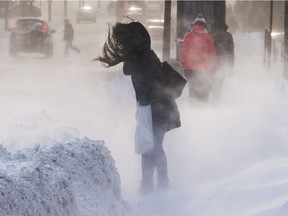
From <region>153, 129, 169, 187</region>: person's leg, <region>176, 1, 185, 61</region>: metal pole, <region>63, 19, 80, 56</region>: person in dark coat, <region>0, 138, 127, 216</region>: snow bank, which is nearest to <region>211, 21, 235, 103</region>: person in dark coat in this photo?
<region>153, 129, 169, 187</region>: person's leg

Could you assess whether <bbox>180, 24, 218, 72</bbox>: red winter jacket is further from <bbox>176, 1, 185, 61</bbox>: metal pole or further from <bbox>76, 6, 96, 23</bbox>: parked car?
<bbox>76, 6, 96, 23</bbox>: parked car

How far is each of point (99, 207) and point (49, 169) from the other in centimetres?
71

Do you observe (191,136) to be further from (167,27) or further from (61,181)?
(167,27)

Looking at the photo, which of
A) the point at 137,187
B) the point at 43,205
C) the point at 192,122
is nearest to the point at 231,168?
the point at 137,187

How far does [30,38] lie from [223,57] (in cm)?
1808

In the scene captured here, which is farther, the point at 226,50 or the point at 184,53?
the point at 226,50

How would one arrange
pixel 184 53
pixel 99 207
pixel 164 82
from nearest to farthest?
pixel 99 207 → pixel 164 82 → pixel 184 53

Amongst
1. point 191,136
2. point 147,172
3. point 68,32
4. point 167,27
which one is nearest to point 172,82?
point 147,172

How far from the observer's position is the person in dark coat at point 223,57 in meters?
13.4

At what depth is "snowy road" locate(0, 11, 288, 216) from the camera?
6.73 metres

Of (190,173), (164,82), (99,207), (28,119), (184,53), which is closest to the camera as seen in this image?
(99,207)

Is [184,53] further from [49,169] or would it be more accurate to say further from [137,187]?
[49,169]

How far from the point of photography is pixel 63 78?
853 inches

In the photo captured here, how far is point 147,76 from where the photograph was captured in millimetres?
7434
